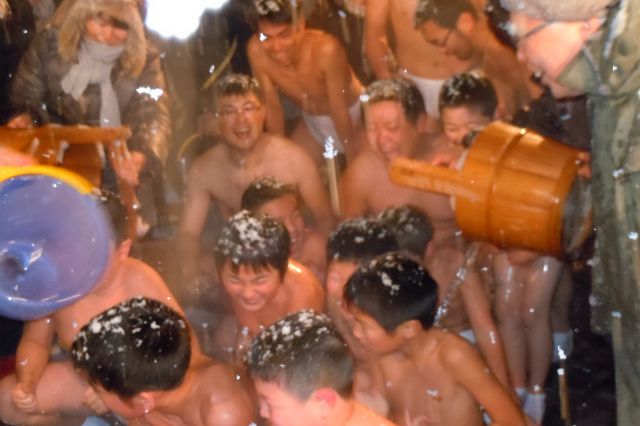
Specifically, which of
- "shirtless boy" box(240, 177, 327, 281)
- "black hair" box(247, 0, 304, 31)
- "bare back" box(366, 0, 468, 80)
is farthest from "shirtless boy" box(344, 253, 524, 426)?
"black hair" box(247, 0, 304, 31)

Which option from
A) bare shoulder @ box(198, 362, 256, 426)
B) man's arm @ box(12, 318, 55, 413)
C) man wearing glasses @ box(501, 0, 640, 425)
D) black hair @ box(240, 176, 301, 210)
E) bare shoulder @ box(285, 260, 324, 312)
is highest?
man wearing glasses @ box(501, 0, 640, 425)

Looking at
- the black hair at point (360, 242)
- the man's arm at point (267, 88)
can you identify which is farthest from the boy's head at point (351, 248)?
the man's arm at point (267, 88)

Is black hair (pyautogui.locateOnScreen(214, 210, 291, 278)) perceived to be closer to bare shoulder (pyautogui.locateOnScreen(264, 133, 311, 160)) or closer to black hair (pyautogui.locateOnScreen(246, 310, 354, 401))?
black hair (pyautogui.locateOnScreen(246, 310, 354, 401))

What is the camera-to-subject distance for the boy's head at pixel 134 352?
2154mm

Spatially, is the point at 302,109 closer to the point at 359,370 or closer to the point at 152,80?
the point at 152,80

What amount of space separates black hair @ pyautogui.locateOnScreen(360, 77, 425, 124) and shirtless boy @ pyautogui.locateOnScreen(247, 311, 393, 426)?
125 centimetres

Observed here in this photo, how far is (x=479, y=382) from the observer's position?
2258 mm

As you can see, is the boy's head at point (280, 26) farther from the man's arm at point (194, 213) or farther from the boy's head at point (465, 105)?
the boy's head at point (465, 105)

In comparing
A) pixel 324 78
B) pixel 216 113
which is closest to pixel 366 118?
pixel 324 78

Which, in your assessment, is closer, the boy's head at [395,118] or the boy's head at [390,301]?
the boy's head at [390,301]

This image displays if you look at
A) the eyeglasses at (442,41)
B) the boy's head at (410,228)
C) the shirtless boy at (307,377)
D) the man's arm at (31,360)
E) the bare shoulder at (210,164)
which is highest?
the eyeglasses at (442,41)

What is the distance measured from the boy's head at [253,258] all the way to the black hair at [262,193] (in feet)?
1.10

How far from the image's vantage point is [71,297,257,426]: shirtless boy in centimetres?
216

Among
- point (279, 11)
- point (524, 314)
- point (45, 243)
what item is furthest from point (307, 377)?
point (279, 11)
